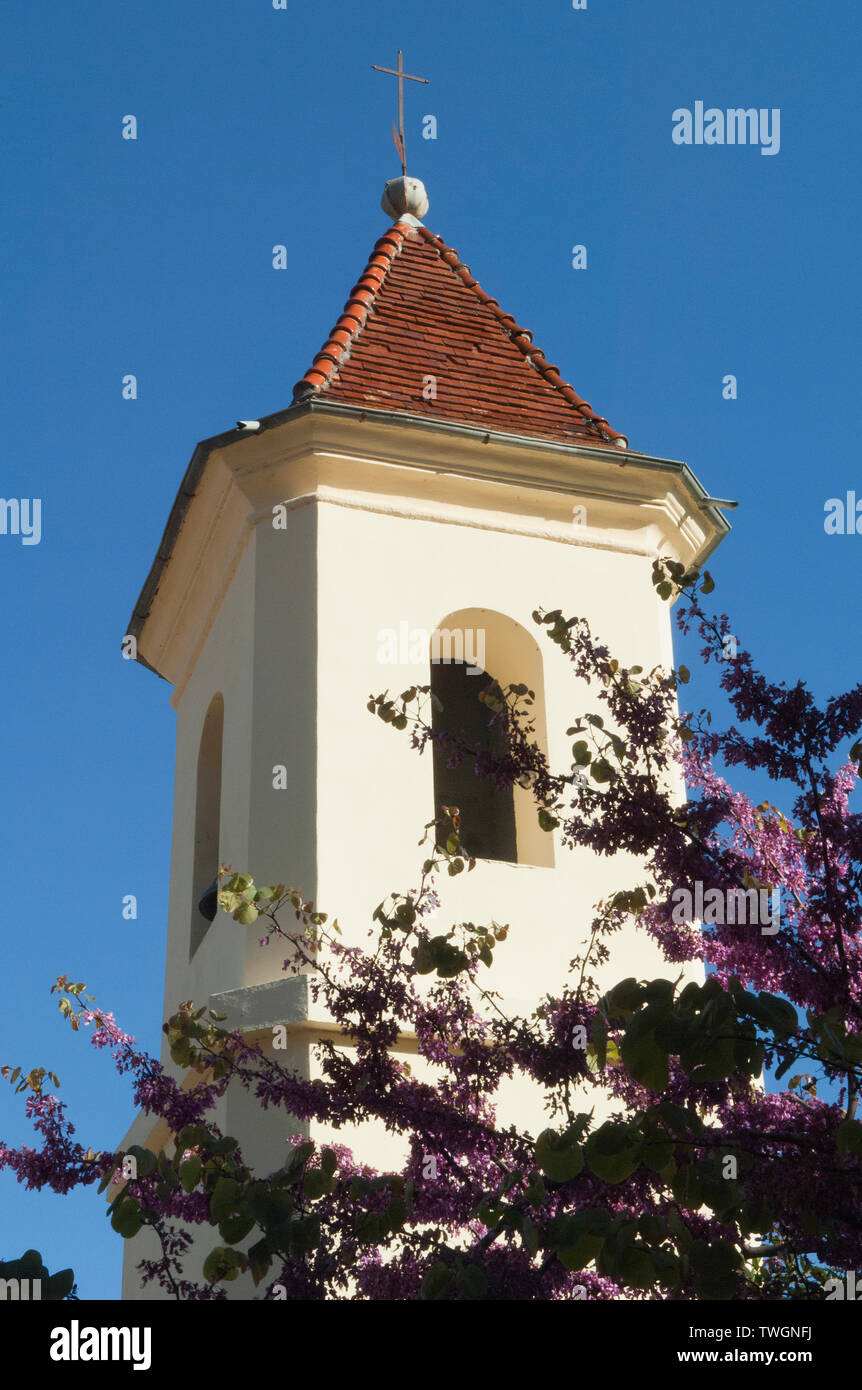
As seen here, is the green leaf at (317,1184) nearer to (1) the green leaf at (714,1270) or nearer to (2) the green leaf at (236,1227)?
(2) the green leaf at (236,1227)

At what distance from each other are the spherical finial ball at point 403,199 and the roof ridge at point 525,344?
18 cm

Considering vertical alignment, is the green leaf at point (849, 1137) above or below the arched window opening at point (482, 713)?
below

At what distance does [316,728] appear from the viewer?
10203 mm

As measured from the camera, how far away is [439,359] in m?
12.4

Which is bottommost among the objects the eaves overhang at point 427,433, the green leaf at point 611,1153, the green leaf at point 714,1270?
the green leaf at point 714,1270

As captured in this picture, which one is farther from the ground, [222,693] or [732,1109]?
[222,693]

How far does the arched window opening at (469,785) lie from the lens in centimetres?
1072

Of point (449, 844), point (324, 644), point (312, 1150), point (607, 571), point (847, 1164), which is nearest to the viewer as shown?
point (847, 1164)

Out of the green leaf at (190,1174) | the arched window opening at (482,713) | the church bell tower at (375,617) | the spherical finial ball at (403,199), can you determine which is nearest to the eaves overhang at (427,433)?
the church bell tower at (375,617)

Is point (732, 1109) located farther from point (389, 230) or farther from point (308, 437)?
point (389, 230)

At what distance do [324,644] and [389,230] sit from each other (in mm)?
4573

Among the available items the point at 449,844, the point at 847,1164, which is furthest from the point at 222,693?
the point at 847,1164

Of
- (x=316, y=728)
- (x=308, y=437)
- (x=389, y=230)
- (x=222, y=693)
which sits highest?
(x=389, y=230)
